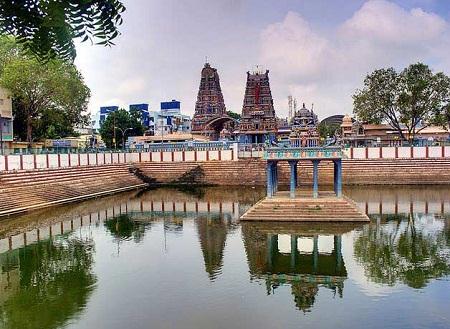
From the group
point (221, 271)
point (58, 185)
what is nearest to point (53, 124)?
point (58, 185)

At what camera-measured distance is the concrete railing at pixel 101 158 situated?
96.2 ft

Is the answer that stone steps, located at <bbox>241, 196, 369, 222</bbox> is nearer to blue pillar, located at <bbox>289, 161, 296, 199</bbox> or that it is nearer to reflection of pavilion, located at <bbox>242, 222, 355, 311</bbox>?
blue pillar, located at <bbox>289, 161, 296, 199</bbox>

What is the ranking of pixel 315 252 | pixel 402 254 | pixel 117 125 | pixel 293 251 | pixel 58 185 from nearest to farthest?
pixel 402 254 → pixel 315 252 → pixel 293 251 → pixel 58 185 → pixel 117 125

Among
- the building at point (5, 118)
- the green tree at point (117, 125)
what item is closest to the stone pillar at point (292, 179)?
the building at point (5, 118)

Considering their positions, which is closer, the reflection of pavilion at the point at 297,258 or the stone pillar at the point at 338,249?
the reflection of pavilion at the point at 297,258

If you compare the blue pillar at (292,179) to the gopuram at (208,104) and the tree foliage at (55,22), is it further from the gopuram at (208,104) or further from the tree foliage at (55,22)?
the gopuram at (208,104)

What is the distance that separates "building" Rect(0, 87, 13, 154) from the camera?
36312 millimetres

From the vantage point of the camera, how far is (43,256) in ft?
53.1

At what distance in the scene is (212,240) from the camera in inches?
719

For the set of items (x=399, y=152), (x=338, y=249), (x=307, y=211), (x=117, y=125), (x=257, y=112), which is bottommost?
(x=338, y=249)

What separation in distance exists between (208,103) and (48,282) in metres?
48.3

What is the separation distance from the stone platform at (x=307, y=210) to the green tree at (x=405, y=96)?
69.8 feet

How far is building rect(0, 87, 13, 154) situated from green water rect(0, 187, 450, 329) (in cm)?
1580

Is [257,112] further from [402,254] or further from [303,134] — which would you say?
[402,254]
